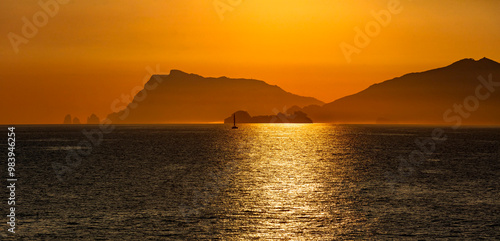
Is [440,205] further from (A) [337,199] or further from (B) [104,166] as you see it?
(B) [104,166]

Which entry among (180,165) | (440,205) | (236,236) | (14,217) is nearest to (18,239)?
(14,217)

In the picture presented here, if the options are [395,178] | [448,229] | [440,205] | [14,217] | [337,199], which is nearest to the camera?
[448,229]

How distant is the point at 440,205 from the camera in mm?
58656

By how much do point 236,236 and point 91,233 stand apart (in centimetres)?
1177

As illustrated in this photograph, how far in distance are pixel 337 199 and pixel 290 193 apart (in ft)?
20.5

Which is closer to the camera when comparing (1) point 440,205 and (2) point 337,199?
(1) point 440,205

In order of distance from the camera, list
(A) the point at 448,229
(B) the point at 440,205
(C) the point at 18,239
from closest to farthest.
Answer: (C) the point at 18,239
(A) the point at 448,229
(B) the point at 440,205

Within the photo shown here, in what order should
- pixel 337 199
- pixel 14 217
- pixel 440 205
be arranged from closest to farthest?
pixel 14 217 < pixel 440 205 < pixel 337 199

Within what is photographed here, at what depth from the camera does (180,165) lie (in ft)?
361

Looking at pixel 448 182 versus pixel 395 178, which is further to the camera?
pixel 395 178

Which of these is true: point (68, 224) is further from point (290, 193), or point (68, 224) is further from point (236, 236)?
point (290, 193)

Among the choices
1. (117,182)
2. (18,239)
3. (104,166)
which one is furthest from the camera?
(104,166)

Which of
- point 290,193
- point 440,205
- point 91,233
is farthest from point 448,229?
point 91,233

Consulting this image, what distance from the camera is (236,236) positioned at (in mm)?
43594
